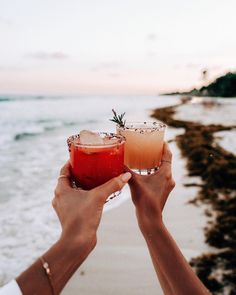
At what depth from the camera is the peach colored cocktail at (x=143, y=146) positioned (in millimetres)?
2402

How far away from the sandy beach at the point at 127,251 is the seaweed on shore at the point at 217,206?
0.66 feet

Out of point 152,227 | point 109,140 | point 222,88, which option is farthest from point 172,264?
point 222,88

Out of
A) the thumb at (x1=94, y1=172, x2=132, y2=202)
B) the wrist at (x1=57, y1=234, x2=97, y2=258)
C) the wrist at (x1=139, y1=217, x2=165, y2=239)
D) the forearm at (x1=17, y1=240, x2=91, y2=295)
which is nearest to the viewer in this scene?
the forearm at (x1=17, y1=240, x2=91, y2=295)

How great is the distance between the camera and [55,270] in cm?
150

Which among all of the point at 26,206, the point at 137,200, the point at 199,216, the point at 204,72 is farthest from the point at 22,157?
the point at 204,72

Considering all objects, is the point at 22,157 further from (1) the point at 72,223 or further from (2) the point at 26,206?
(1) the point at 72,223

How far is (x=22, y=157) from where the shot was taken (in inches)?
484

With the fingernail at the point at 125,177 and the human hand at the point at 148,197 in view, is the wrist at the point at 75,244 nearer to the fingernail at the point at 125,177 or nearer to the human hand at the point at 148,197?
the fingernail at the point at 125,177

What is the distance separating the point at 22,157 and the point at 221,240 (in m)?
8.61

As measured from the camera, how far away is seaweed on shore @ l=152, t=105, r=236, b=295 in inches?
161

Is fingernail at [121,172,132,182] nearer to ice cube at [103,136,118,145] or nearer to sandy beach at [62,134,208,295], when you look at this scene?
ice cube at [103,136,118,145]

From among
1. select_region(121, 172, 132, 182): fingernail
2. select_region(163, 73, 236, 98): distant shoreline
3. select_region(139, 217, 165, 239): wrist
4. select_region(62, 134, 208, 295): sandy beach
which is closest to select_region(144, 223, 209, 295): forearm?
select_region(139, 217, 165, 239): wrist

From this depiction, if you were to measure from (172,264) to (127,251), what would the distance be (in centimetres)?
297

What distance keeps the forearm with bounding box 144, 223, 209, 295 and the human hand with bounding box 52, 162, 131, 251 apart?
40cm
